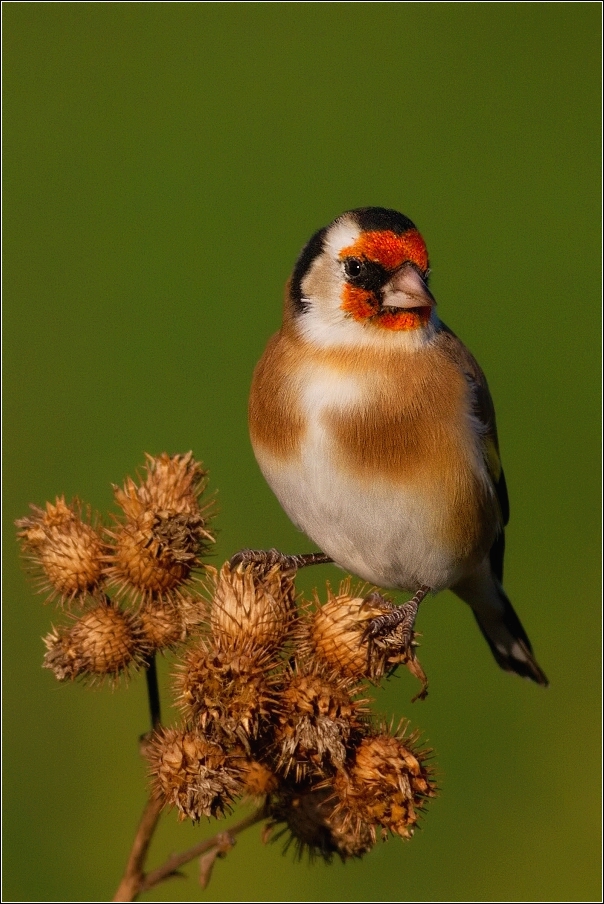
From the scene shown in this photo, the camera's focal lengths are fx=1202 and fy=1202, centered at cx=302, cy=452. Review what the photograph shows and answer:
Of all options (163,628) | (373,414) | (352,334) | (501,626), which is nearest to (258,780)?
(163,628)

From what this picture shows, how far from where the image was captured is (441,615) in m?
7.25

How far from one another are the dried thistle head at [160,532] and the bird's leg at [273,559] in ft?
0.69

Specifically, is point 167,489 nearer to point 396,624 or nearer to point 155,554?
point 155,554

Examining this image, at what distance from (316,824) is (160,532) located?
968 mm

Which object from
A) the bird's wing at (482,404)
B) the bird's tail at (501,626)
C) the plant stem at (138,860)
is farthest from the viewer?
the bird's tail at (501,626)

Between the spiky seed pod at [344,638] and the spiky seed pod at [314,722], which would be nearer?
the spiky seed pod at [314,722]

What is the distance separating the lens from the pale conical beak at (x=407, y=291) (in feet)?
12.8

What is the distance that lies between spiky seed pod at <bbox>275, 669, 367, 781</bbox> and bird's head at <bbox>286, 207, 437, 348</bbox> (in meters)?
1.28

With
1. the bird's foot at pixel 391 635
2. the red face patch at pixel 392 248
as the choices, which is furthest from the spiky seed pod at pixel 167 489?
the red face patch at pixel 392 248

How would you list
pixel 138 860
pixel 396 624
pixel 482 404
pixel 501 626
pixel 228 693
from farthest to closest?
pixel 501 626, pixel 482 404, pixel 396 624, pixel 228 693, pixel 138 860

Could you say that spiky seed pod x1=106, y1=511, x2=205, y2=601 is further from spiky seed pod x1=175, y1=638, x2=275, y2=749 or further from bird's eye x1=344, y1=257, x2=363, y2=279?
bird's eye x1=344, y1=257, x2=363, y2=279

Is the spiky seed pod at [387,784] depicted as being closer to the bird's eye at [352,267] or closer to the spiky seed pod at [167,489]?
the spiky seed pod at [167,489]

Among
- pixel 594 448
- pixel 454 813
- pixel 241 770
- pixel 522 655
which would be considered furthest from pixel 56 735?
pixel 594 448

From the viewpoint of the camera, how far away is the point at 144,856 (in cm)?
305
